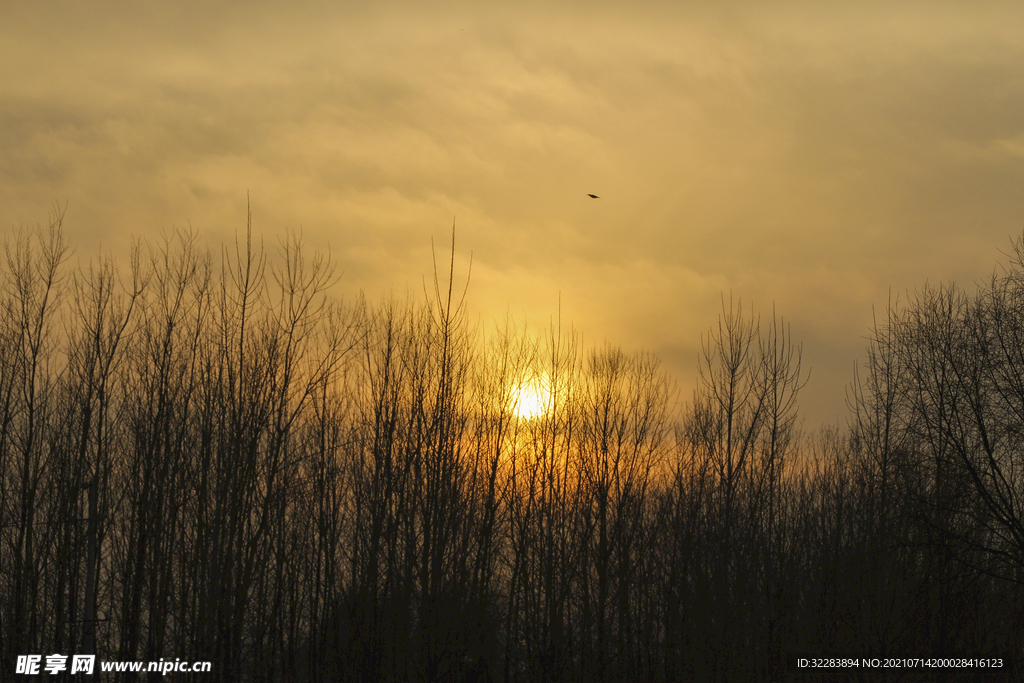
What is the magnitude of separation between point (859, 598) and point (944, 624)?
1995 millimetres

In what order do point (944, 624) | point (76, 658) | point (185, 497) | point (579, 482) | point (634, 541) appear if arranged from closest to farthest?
point (76, 658), point (185, 497), point (944, 624), point (579, 482), point (634, 541)

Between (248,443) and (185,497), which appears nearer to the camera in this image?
(248,443)

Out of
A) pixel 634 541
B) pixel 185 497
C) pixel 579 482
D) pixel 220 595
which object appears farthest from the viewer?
pixel 634 541

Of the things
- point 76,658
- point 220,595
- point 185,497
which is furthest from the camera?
point 185,497

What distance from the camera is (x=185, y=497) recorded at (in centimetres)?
1698

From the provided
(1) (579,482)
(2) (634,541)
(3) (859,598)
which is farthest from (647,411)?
(3) (859,598)

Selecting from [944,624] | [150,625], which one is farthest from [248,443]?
[944,624]

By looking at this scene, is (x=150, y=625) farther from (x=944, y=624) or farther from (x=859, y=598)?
(x=944, y=624)

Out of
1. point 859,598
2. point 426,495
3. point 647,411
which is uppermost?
point 647,411

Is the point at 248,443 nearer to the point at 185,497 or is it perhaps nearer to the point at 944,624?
the point at 185,497

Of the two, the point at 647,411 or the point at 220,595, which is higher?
the point at 647,411

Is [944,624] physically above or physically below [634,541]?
below

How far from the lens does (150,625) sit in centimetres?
1717

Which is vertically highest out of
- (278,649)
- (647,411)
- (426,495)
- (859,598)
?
(647,411)
